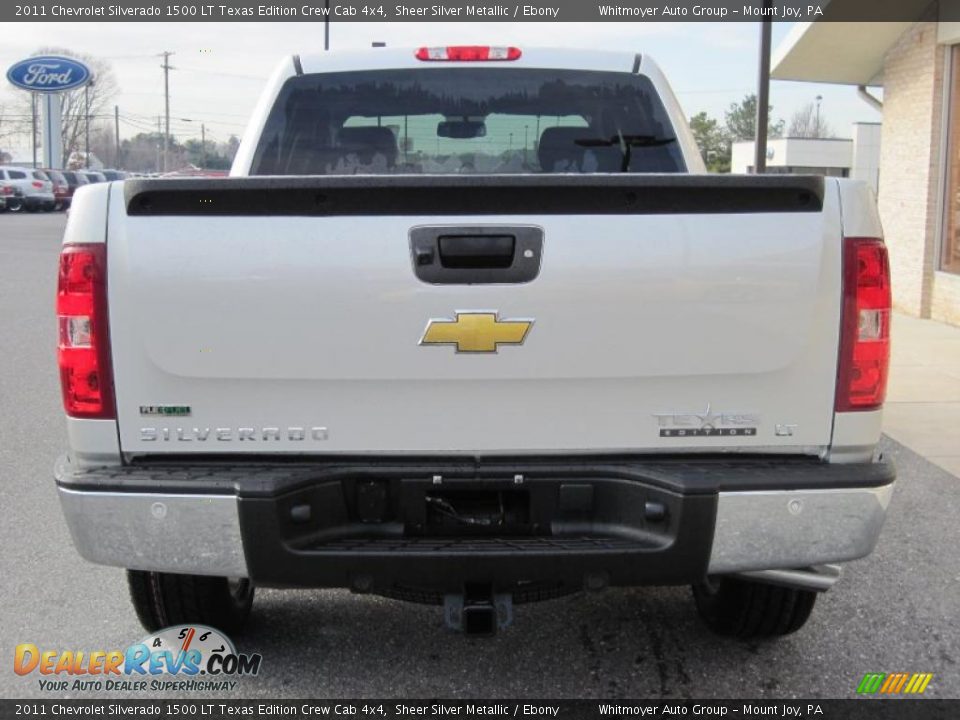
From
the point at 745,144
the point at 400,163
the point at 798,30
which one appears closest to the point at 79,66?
the point at 745,144

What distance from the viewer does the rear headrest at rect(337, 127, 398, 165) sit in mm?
4820

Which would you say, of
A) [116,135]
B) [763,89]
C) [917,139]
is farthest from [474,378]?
[116,135]

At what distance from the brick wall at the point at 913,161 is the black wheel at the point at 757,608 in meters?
10.4

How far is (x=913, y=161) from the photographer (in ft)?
46.5

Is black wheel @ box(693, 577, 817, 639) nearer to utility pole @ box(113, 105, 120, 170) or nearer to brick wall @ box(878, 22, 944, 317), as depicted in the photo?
brick wall @ box(878, 22, 944, 317)

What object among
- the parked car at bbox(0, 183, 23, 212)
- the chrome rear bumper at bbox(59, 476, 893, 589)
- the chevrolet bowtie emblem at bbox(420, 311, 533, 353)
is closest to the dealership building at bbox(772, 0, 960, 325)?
the chrome rear bumper at bbox(59, 476, 893, 589)

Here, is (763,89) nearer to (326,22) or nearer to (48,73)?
(326,22)

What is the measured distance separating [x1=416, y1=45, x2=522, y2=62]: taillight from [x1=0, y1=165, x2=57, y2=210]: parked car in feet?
146

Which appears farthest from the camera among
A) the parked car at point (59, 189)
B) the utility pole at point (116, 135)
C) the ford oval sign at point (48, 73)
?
the utility pole at point (116, 135)

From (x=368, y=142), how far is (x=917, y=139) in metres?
11.1

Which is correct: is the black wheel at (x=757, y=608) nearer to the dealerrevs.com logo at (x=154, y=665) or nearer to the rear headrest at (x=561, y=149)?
the dealerrevs.com logo at (x=154, y=665)

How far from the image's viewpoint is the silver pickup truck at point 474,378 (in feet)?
10.0

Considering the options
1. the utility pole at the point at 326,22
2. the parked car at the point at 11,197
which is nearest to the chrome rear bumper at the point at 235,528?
the utility pole at the point at 326,22

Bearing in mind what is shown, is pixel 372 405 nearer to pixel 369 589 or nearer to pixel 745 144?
pixel 369 589
